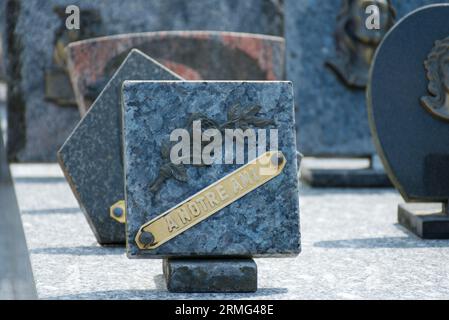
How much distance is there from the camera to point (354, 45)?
8.14 metres

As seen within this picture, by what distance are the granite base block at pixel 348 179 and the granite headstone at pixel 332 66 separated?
28cm

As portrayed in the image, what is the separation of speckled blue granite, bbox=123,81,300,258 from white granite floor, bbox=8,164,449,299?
18 centimetres

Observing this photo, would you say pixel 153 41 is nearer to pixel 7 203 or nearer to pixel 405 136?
pixel 7 203

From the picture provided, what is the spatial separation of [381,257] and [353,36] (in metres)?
3.47

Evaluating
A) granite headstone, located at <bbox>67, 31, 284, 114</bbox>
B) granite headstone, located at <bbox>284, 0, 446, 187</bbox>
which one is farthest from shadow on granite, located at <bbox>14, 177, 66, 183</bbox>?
granite headstone, located at <bbox>284, 0, 446, 187</bbox>

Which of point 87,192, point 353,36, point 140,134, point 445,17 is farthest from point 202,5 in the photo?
point 140,134

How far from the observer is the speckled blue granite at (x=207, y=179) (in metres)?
4.06

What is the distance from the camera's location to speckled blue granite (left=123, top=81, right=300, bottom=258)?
160 inches

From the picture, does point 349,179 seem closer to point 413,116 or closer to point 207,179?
point 413,116

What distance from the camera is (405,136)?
18.6 feet

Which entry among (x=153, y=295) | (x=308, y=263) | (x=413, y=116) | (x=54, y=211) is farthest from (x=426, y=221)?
(x=54, y=211)

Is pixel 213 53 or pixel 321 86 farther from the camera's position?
pixel 321 86

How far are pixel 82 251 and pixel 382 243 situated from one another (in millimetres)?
1432

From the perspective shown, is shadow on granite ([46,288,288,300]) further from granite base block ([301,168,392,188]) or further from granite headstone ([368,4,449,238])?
granite base block ([301,168,392,188])
